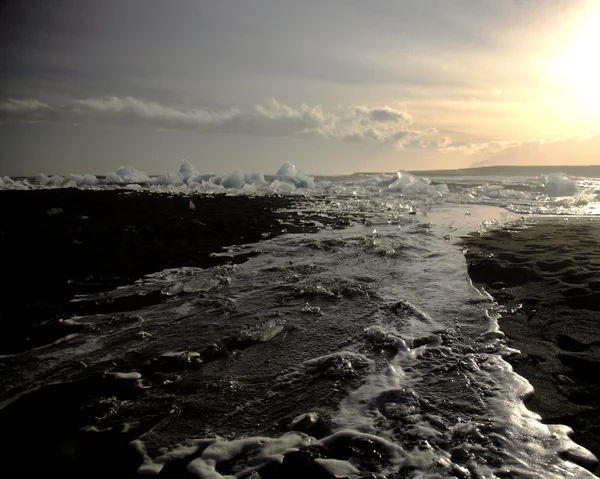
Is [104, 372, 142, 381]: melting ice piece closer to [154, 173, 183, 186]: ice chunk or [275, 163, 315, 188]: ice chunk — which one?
[275, 163, 315, 188]: ice chunk

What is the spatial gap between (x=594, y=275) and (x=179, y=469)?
4.67 m

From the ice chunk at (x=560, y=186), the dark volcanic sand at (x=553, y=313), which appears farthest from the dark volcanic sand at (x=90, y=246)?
the ice chunk at (x=560, y=186)

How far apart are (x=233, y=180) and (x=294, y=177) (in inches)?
162

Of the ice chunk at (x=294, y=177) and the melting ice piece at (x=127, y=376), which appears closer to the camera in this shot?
the melting ice piece at (x=127, y=376)

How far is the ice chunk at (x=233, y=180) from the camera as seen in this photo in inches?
A: 965

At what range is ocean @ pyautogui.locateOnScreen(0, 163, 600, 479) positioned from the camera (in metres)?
1.67

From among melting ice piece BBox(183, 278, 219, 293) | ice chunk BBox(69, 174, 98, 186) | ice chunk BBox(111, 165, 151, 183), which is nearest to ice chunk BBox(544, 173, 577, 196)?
melting ice piece BBox(183, 278, 219, 293)

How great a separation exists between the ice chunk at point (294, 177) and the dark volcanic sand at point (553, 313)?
18.9m

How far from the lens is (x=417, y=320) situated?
324cm

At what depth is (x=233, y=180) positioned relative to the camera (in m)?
24.5

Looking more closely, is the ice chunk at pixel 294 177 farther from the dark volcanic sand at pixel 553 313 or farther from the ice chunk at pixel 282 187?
the dark volcanic sand at pixel 553 313

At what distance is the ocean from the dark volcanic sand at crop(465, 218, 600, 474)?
0.11 m

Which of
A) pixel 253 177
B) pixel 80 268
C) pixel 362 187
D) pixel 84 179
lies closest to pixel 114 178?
pixel 84 179

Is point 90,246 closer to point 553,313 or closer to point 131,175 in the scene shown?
point 553,313
